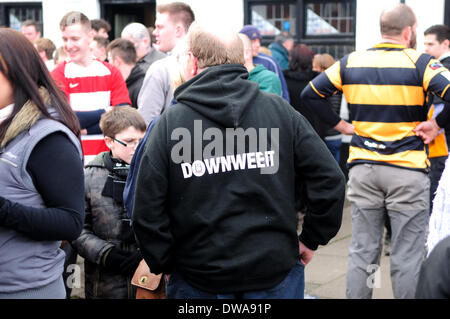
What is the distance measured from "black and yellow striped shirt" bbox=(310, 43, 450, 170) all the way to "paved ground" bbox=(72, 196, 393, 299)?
130cm

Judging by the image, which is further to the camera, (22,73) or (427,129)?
(427,129)

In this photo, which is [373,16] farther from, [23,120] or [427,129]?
[23,120]

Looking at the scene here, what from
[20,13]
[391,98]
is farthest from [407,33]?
[20,13]

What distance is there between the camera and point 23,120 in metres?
2.72

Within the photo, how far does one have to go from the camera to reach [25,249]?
8.96 feet

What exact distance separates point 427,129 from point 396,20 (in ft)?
2.61

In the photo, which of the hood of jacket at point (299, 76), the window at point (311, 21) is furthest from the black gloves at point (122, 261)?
the window at point (311, 21)

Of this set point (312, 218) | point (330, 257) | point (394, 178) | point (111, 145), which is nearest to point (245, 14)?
point (330, 257)

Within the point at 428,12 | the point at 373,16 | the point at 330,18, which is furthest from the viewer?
the point at 330,18

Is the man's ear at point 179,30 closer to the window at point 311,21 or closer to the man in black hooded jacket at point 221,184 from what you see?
the man in black hooded jacket at point 221,184

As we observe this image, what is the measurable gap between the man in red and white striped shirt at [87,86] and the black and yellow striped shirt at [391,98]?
1.90 m

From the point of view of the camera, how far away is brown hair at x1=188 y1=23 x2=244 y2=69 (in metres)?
2.84

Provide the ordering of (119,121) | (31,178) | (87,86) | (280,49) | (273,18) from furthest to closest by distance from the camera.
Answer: (273,18) → (280,49) → (87,86) → (119,121) → (31,178)

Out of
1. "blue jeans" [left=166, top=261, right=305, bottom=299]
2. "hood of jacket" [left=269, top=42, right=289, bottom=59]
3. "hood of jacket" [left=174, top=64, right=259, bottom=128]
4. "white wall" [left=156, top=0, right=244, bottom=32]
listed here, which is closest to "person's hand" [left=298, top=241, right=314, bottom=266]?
"blue jeans" [left=166, top=261, right=305, bottom=299]
